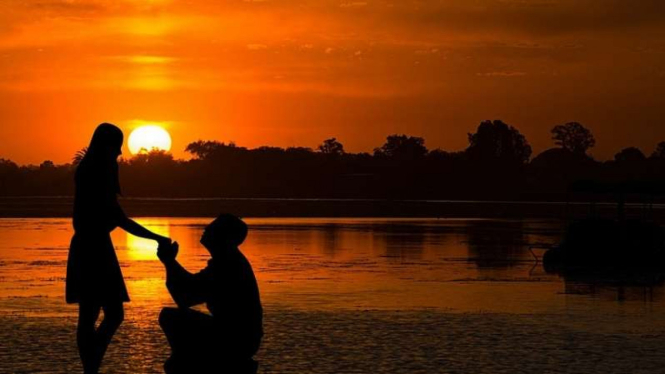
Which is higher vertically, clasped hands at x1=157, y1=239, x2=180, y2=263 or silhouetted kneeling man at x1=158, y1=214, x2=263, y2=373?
clasped hands at x1=157, y1=239, x2=180, y2=263

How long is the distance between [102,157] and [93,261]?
810mm

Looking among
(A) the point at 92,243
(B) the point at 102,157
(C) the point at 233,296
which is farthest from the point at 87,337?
(C) the point at 233,296

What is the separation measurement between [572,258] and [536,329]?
1484 centimetres

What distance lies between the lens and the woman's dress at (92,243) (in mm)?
8648

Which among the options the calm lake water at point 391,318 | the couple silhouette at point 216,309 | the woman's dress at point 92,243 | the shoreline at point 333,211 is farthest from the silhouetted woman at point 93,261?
the shoreline at point 333,211

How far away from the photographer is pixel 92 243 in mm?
8688

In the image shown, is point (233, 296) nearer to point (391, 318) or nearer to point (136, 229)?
point (136, 229)

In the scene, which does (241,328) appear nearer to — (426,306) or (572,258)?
(426,306)

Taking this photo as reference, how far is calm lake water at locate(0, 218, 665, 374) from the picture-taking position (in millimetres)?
10875

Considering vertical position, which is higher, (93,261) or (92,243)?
(92,243)

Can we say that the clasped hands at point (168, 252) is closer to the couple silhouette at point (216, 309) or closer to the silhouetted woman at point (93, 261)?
the couple silhouette at point (216, 309)

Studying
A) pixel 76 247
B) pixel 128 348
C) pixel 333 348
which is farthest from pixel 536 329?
pixel 76 247

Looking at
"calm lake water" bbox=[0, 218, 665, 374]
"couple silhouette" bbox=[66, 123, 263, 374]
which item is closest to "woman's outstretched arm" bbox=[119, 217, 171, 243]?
"couple silhouette" bbox=[66, 123, 263, 374]

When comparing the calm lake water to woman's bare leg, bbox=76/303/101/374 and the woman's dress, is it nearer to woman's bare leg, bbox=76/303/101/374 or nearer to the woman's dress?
woman's bare leg, bbox=76/303/101/374
